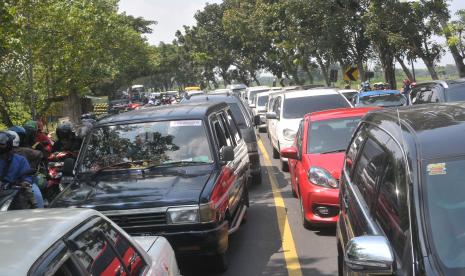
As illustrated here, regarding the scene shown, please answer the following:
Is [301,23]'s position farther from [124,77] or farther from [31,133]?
[124,77]

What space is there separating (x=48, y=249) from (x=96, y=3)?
33014 millimetres

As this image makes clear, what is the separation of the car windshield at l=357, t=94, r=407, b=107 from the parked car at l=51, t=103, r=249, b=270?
9.32 metres

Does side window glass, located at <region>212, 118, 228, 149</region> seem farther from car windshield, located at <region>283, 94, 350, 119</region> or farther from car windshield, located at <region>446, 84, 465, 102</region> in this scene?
car windshield, located at <region>283, 94, 350, 119</region>

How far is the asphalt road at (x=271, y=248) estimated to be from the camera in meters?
6.24

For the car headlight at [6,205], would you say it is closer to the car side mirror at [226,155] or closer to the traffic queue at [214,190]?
the traffic queue at [214,190]

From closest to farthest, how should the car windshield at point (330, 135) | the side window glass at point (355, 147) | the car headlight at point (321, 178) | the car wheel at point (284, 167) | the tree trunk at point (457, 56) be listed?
the side window glass at point (355, 147)
the car headlight at point (321, 178)
the car windshield at point (330, 135)
the car wheel at point (284, 167)
the tree trunk at point (457, 56)

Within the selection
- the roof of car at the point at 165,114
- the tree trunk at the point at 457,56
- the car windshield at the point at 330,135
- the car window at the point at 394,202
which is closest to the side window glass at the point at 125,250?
the car window at the point at 394,202

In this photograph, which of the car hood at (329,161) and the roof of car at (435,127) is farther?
the car hood at (329,161)

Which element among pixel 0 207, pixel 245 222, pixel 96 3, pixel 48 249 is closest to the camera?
pixel 48 249

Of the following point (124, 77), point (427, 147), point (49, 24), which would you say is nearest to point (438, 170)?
point (427, 147)

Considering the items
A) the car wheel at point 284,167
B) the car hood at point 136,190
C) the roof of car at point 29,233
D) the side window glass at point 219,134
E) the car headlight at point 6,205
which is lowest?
the car wheel at point 284,167

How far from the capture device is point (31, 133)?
9.48 meters

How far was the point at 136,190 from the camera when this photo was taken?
6152mm

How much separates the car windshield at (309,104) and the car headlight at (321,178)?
6.03 meters
